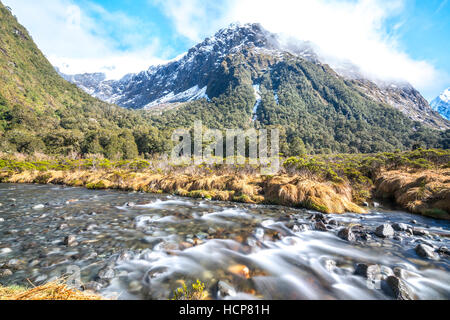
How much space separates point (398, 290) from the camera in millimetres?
4043

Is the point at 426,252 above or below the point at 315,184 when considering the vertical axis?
below

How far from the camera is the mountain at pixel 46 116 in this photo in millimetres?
51000

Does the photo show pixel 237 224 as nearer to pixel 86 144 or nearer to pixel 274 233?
pixel 274 233

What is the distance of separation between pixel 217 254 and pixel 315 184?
9167 millimetres

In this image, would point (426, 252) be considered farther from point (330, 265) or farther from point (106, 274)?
point (106, 274)

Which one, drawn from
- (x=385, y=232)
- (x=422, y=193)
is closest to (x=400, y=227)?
(x=385, y=232)

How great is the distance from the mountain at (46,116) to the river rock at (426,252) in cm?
5446

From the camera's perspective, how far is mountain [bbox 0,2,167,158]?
5100 centimetres

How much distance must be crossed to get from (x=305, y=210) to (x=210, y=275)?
8195 millimetres

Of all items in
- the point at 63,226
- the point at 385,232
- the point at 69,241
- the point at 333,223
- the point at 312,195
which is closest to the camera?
the point at 69,241

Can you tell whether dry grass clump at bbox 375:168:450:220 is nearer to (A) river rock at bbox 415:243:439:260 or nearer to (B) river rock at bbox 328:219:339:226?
(B) river rock at bbox 328:219:339:226

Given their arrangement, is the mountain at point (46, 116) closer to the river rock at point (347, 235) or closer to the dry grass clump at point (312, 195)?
the dry grass clump at point (312, 195)
